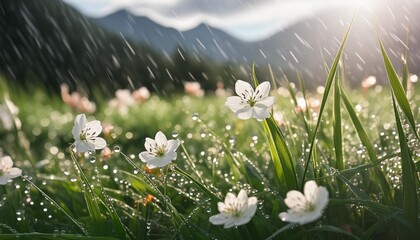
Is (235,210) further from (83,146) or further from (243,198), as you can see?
(83,146)

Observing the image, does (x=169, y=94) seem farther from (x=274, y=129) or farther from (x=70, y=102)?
(x=274, y=129)

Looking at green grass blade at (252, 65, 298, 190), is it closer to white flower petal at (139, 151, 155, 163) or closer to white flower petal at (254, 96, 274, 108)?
white flower petal at (254, 96, 274, 108)

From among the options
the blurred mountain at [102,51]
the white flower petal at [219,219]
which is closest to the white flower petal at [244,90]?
the white flower petal at [219,219]

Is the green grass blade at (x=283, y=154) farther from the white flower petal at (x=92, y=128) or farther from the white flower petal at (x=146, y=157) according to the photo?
the white flower petal at (x=92, y=128)

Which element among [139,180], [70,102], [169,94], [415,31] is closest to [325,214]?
[139,180]

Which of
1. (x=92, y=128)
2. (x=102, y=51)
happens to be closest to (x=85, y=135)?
(x=92, y=128)
